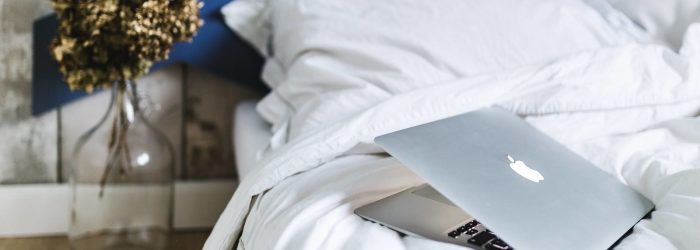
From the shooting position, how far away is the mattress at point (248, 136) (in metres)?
1.38

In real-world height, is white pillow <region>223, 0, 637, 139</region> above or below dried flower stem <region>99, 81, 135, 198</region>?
above

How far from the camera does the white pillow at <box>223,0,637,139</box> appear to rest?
1293 mm

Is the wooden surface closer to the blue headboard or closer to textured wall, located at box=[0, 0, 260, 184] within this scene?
textured wall, located at box=[0, 0, 260, 184]

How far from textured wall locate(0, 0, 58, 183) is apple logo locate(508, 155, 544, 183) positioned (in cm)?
116

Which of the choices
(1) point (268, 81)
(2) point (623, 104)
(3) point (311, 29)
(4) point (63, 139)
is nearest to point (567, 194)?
(2) point (623, 104)

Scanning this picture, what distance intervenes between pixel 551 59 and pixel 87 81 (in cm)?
88

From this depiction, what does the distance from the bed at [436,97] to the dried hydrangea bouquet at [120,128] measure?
226 mm

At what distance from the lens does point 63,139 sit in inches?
69.2

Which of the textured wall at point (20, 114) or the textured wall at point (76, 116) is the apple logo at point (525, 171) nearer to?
the textured wall at point (76, 116)

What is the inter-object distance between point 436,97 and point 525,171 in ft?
0.88

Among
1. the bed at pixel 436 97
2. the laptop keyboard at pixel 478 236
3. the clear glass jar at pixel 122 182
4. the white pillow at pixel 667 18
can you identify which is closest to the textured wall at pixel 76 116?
the clear glass jar at pixel 122 182

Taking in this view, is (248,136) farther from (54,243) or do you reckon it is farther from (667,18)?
(667,18)

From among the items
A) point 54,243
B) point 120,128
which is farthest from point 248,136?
point 54,243

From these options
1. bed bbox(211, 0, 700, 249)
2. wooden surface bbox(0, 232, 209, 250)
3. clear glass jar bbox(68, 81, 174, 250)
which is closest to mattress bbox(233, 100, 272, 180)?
bed bbox(211, 0, 700, 249)
